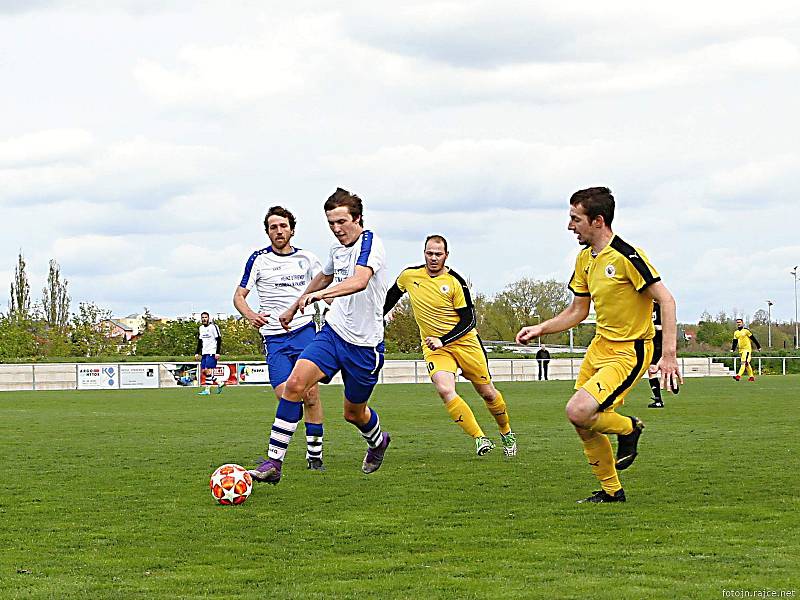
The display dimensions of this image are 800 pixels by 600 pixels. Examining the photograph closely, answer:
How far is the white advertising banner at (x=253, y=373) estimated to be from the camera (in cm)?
4217

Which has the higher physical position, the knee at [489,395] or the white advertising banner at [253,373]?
the knee at [489,395]

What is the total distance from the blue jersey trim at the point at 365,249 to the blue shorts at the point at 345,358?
0.70m

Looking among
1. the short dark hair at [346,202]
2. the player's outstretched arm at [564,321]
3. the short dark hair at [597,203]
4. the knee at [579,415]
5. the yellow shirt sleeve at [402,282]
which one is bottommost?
the knee at [579,415]

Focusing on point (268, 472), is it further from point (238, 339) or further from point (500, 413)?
point (238, 339)

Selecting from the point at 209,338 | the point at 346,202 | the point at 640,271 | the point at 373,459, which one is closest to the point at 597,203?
the point at 640,271

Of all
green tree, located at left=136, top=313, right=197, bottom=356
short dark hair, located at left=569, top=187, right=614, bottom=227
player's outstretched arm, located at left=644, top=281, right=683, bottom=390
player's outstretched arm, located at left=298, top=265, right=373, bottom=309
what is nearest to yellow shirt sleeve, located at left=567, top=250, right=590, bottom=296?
short dark hair, located at left=569, top=187, right=614, bottom=227

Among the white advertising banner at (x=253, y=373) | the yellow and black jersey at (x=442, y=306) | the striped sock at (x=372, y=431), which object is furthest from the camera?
the white advertising banner at (x=253, y=373)

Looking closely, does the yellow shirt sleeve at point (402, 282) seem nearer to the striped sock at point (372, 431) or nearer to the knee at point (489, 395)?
the knee at point (489, 395)

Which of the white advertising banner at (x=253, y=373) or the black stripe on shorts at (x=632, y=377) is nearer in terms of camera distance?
the black stripe on shorts at (x=632, y=377)

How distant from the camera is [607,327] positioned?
8227mm

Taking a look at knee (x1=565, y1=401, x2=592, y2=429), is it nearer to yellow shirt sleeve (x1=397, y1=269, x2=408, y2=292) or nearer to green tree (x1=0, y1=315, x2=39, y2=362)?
yellow shirt sleeve (x1=397, y1=269, x2=408, y2=292)

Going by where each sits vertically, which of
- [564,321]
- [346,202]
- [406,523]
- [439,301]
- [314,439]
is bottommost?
[406,523]

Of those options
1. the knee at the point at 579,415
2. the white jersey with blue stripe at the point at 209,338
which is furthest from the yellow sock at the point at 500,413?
the white jersey with blue stripe at the point at 209,338

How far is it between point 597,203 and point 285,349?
391 cm
